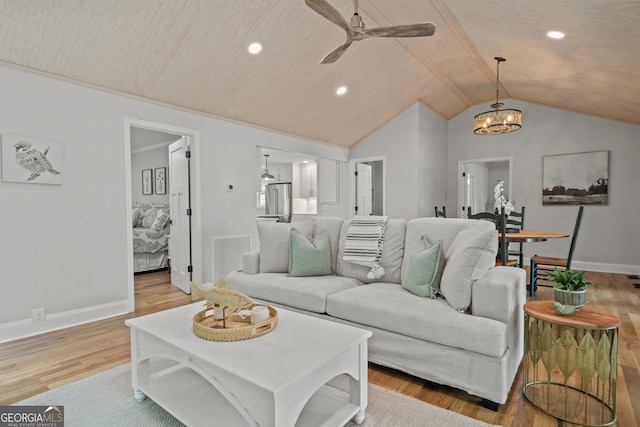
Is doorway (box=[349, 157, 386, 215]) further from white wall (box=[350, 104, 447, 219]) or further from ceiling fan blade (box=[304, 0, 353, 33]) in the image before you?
ceiling fan blade (box=[304, 0, 353, 33])

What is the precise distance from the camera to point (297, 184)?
28.6 feet

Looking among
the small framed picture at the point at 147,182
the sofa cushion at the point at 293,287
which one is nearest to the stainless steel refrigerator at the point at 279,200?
the small framed picture at the point at 147,182

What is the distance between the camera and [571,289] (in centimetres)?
185

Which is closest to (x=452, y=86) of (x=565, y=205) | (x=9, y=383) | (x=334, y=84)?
(x=334, y=84)

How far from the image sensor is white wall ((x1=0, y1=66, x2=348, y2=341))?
2.87m

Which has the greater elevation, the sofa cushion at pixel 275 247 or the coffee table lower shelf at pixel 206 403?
the sofa cushion at pixel 275 247

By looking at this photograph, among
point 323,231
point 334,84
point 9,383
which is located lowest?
point 9,383

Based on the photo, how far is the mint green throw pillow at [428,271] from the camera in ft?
7.57

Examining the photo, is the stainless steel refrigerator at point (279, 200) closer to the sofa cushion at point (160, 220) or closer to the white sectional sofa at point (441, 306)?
the sofa cushion at point (160, 220)

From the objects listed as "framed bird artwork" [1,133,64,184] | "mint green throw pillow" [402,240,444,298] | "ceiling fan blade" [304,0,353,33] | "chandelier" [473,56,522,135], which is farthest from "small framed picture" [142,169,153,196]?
"mint green throw pillow" [402,240,444,298]

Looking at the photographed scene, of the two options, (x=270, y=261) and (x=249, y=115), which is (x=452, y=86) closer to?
(x=249, y=115)

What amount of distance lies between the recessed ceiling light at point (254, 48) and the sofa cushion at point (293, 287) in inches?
91.5

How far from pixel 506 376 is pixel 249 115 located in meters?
4.10

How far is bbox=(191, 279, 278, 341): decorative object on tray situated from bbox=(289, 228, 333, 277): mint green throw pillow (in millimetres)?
1116
